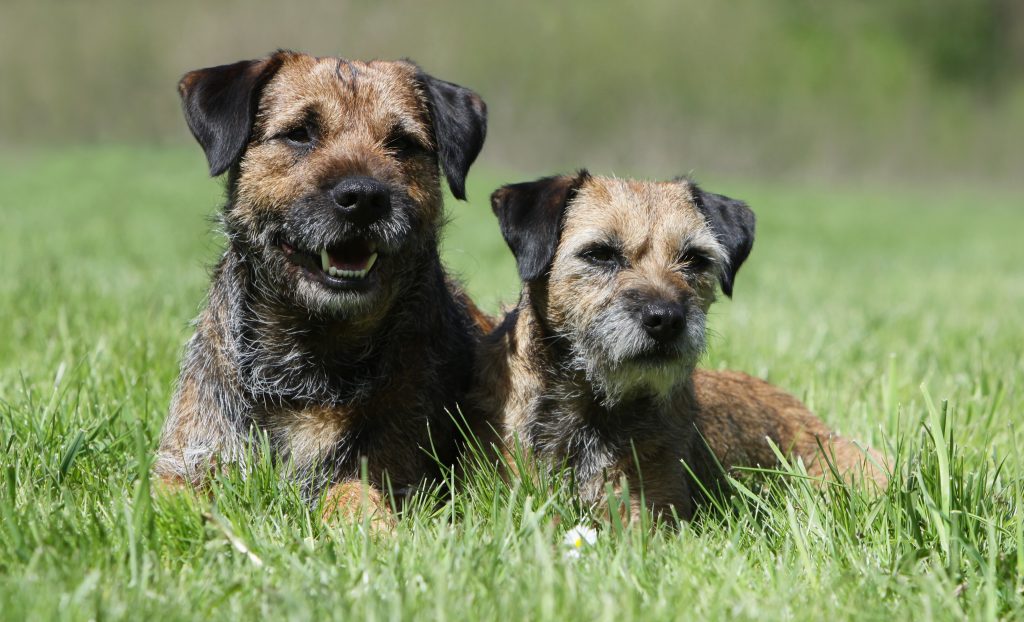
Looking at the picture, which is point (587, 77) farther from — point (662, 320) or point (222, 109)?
point (662, 320)

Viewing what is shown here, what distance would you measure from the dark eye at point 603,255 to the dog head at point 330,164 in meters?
0.53

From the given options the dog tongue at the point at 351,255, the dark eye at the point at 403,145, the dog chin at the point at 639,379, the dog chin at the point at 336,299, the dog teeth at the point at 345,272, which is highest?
the dark eye at the point at 403,145

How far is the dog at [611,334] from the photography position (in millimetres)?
3410

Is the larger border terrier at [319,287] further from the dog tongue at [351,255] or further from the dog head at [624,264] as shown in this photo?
the dog head at [624,264]

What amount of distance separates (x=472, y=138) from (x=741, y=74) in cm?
3348

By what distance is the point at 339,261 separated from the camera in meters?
3.33

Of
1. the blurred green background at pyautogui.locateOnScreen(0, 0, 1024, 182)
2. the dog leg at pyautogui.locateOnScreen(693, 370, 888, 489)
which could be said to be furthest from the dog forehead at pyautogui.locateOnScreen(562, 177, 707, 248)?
the blurred green background at pyautogui.locateOnScreen(0, 0, 1024, 182)

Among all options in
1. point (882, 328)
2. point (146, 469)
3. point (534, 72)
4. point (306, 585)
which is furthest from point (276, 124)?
point (534, 72)

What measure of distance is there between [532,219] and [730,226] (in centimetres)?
85

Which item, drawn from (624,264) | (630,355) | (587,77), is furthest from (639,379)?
(587,77)

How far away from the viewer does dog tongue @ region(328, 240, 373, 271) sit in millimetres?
3322

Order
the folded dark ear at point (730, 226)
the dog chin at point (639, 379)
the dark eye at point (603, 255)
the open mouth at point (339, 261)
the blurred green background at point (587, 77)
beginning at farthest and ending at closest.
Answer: the blurred green background at point (587, 77), the folded dark ear at point (730, 226), the dark eye at point (603, 255), the dog chin at point (639, 379), the open mouth at point (339, 261)

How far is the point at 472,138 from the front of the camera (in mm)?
3770

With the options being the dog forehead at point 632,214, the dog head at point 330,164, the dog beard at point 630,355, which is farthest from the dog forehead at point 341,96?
the dog beard at point 630,355
